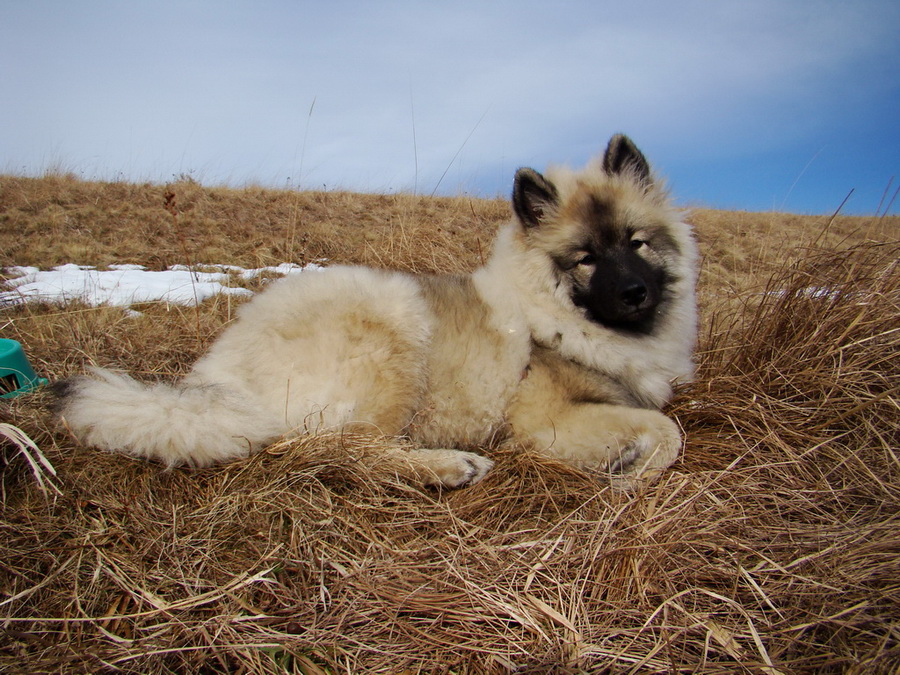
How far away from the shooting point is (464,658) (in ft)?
4.51

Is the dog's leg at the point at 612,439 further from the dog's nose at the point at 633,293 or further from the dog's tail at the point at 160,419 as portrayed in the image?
the dog's tail at the point at 160,419

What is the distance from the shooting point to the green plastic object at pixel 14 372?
2.61 m

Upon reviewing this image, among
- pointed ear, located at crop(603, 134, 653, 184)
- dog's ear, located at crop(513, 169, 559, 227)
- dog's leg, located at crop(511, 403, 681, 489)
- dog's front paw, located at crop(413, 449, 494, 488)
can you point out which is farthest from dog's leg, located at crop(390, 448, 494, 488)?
pointed ear, located at crop(603, 134, 653, 184)

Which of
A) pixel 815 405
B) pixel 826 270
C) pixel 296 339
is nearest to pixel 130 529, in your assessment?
pixel 296 339

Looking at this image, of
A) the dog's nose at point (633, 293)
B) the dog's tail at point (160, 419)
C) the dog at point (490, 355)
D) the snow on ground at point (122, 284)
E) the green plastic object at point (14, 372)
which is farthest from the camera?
the snow on ground at point (122, 284)

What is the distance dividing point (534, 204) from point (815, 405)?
5.49 ft

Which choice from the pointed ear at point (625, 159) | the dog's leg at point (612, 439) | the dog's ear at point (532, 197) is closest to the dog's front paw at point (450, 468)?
the dog's leg at point (612, 439)

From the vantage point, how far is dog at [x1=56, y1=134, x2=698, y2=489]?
6.96 feet

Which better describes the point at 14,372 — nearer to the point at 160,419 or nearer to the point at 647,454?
the point at 160,419

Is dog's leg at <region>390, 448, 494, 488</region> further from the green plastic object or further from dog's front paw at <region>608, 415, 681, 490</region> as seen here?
the green plastic object

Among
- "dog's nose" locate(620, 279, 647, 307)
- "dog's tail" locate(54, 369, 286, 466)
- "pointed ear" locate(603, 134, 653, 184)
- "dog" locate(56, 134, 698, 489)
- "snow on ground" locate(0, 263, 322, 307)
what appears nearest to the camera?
"dog's tail" locate(54, 369, 286, 466)

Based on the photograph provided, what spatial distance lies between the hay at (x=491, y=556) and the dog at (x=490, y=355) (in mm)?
176

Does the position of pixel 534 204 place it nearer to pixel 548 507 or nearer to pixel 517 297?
pixel 517 297

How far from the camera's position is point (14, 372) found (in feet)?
8.77
